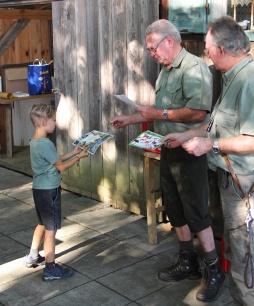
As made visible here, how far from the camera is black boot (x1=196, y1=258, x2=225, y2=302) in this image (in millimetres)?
4570

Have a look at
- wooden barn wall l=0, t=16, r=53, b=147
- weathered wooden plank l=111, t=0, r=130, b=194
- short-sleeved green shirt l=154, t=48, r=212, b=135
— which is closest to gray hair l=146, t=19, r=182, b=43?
short-sleeved green shirt l=154, t=48, r=212, b=135

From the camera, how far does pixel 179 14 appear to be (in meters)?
5.50

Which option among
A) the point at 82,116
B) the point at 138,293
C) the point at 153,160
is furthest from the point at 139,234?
the point at 82,116

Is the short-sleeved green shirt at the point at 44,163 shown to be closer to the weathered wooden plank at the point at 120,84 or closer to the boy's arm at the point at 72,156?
the boy's arm at the point at 72,156

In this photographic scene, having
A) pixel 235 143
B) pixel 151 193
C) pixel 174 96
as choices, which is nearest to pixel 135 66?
pixel 151 193

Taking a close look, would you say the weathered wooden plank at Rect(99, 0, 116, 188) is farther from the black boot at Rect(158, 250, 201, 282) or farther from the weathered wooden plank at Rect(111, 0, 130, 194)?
the black boot at Rect(158, 250, 201, 282)

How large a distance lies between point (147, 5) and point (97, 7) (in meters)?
0.86

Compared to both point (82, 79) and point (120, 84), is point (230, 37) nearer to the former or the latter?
point (120, 84)

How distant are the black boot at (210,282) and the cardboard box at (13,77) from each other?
5673mm

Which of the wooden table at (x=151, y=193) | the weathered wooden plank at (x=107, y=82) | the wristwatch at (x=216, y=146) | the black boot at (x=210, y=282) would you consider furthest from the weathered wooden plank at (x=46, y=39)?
the wristwatch at (x=216, y=146)

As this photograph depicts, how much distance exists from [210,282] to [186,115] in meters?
1.35

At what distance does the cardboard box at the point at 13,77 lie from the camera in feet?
30.5

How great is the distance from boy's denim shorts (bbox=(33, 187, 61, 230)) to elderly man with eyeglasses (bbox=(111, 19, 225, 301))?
1.00 m

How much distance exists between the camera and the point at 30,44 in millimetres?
10312
